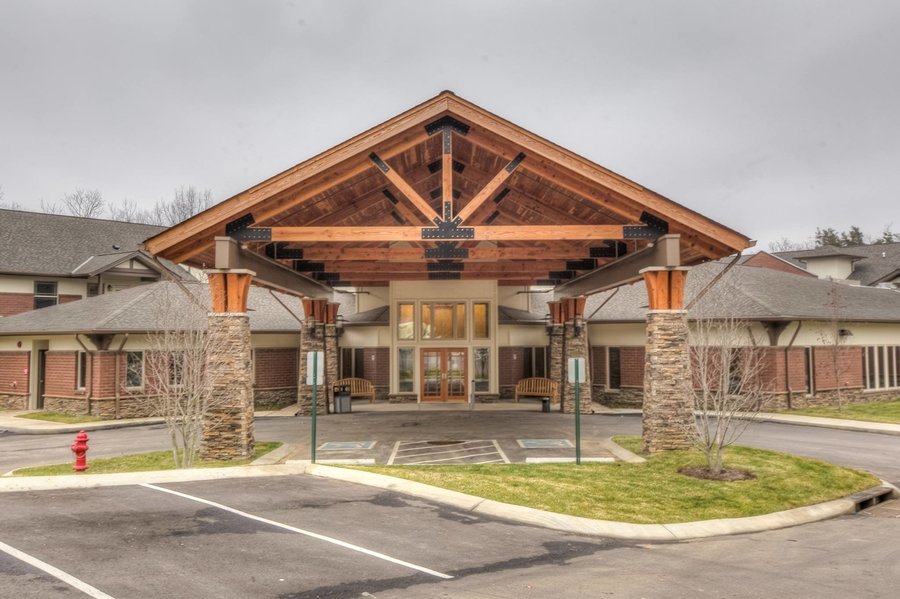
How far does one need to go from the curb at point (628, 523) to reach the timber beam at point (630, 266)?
5.84m

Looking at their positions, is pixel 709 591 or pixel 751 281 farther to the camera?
pixel 751 281

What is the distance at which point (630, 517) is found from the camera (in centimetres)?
993

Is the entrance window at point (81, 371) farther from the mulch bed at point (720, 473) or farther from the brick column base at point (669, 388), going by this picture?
the mulch bed at point (720, 473)

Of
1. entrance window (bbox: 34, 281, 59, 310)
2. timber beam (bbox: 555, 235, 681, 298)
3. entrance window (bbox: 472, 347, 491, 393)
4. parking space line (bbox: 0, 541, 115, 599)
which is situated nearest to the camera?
parking space line (bbox: 0, 541, 115, 599)

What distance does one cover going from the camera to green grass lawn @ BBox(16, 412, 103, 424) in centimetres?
2488

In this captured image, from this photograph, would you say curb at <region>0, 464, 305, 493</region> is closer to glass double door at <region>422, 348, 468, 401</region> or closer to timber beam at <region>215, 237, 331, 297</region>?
timber beam at <region>215, 237, 331, 297</region>

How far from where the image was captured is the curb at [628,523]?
30.7 ft

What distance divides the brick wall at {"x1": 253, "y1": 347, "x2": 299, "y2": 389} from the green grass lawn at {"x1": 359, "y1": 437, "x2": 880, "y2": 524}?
17229 millimetres

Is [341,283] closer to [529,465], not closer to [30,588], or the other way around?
[529,465]

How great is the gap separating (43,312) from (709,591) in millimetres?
30527

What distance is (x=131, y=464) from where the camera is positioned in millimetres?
15023

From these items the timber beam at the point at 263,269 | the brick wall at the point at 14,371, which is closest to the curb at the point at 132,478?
the timber beam at the point at 263,269

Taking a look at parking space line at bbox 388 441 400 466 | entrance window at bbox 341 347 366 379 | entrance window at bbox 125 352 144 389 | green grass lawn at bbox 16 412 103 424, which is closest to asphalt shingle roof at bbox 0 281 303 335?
entrance window at bbox 125 352 144 389

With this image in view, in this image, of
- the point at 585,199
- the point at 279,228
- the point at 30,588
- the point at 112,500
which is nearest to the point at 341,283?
the point at 279,228
